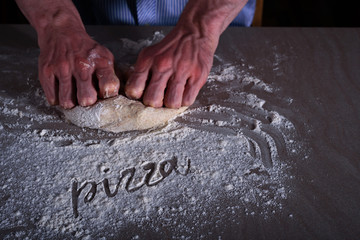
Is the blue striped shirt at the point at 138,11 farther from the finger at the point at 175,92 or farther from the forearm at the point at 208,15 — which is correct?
the finger at the point at 175,92

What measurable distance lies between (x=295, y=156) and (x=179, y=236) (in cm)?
34

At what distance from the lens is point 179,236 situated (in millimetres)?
677

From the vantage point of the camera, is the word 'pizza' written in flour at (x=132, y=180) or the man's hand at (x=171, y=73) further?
the man's hand at (x=171, y=73)

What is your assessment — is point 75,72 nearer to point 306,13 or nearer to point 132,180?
point 132,180

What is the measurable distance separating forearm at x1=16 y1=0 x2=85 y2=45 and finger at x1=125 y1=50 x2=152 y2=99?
229 mm

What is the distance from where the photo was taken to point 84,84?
905 mm

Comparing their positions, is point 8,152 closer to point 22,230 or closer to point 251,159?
point 22,230

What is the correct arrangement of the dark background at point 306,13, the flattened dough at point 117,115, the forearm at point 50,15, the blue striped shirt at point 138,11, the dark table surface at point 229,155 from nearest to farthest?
the dark table surface at point 229,155 < the flattened dough at point 117,115 < the forearm at point 50,15 < the blue striped shirt at point 138,11 < the dark background at point 306,13

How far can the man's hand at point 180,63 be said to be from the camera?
3.01 feet

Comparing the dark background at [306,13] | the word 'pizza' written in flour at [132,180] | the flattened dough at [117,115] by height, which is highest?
the flattened dough at [117,115]

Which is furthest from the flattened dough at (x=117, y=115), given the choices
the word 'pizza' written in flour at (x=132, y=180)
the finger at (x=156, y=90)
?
the word 'pizza' written in flour at (x=132, y=180)

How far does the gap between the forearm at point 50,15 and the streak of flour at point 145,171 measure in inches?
7.7

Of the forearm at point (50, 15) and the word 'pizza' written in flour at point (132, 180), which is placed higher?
the forearm at point (50, 15)

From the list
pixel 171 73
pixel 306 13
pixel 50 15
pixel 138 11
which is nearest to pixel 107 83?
pixel 171 73
